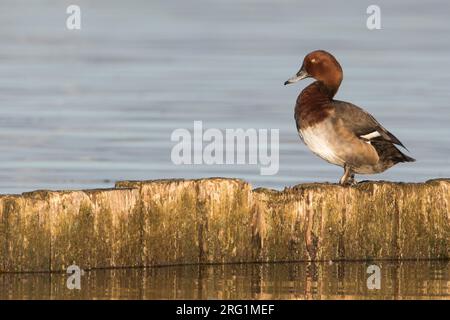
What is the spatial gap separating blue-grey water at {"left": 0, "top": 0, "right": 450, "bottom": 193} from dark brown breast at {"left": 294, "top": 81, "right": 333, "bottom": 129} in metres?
2.25

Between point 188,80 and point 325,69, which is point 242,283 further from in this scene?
point 188,80

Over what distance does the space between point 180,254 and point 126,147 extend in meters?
7.82

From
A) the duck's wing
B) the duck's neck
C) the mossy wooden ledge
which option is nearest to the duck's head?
the duck's neck

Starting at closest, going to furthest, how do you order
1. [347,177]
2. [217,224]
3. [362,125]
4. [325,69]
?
1. [217,224]
2. [362,125]
3. [347,177]
4. [325,69]

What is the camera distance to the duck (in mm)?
15578

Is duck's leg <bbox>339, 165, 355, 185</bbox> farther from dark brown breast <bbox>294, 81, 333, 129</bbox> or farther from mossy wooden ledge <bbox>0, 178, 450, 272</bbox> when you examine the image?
mossy wooden ledge <bbox>0, 178, 450, 272</bbox>

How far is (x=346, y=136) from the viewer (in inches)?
616

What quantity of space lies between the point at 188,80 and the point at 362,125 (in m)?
13.5

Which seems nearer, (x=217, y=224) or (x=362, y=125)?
(x=217, y=224)

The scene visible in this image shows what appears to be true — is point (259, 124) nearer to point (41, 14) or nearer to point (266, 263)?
point (266, 263)

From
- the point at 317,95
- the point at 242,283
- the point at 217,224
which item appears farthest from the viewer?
the point at 317,95

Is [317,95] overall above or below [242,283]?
above

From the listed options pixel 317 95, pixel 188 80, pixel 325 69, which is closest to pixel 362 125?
pixel 317 95

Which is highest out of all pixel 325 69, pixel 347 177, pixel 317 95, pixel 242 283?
pixel 325 69
